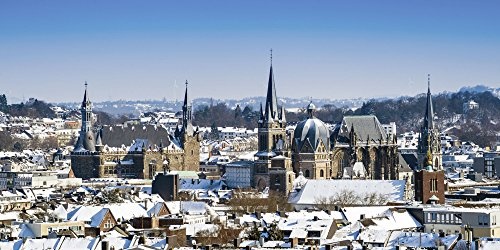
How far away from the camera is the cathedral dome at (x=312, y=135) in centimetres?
12888

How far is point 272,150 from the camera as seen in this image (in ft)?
419

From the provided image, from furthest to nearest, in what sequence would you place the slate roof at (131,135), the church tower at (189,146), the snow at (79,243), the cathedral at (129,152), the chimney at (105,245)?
the church tower at (189,146) < the slate roof at (131,135) < the cathedral at (129,152) < the snow at (79,243) < the chimney at (105,245)

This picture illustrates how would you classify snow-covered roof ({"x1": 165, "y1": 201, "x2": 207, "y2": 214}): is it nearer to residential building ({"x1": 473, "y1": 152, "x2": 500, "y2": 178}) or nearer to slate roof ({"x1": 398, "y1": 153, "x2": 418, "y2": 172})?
slate roof ({"x1": 398, "y1": 153, "x2": 418, "y2": 172})

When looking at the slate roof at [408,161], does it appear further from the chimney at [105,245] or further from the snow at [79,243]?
the chimney at [105,245]

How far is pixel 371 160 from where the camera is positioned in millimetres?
132750

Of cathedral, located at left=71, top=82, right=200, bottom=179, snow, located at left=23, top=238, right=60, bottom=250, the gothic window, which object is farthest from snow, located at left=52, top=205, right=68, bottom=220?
cathedral, located at left=71, top=82, right=200, bottom=179

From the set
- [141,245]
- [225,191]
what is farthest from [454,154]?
[141,245]

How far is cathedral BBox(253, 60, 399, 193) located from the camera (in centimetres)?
12725

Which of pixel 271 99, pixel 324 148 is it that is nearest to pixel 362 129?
pixel 324 148

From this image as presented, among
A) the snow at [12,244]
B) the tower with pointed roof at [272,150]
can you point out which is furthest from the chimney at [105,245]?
the tower with pointed roof at [272,150]

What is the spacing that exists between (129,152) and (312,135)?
929 inches

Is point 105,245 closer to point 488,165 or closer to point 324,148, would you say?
point 324,148

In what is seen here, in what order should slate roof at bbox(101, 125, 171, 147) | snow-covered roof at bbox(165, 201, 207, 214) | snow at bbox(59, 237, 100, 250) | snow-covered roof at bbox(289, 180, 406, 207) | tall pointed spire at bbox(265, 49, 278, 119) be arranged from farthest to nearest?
slate roof at bbox(101, 125, 171, 147), tall pointed spire at bbox(265, 49, 278, 119), snow-covered roof at bbox(289, 180, 406, 207), snow-covered roof at bbox(165, 201, 207, 214), snow at bbox(59, 237, 100, 250)

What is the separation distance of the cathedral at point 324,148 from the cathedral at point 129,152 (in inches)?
578
